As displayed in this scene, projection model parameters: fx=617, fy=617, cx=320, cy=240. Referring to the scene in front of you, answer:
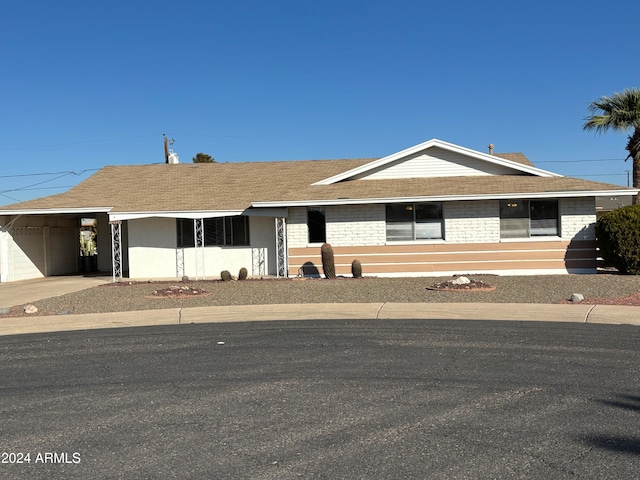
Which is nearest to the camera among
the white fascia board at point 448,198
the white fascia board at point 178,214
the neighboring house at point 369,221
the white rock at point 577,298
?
the white rock at point 577,298

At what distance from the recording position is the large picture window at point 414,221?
2042 cm

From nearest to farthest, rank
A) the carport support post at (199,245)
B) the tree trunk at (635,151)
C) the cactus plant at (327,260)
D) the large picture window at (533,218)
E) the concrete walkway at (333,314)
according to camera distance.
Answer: the concrete walkway at (333,314)
the cactus plant at (327,260)
the large picture window at (533,218)
the carport support post at (199,245)
the tree trunk at (635,151)

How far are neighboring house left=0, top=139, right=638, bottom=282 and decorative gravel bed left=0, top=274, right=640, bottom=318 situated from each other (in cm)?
175

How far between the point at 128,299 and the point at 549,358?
35.9 ft

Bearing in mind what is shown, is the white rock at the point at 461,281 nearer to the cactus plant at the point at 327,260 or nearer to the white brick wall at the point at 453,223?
the white brick wall at the point at 453,223

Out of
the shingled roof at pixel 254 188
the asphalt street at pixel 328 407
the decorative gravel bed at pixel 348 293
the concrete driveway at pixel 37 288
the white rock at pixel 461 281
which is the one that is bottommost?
the asphalt street at pixel 328 407

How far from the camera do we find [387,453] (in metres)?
4.85

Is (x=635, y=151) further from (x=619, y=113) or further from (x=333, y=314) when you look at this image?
(x=333, y=314)

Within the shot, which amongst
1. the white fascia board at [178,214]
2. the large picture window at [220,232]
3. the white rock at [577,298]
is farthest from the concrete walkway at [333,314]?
the large picture window at [220,232]

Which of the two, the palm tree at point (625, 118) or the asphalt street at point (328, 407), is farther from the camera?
the palm tree at point (625, 118)

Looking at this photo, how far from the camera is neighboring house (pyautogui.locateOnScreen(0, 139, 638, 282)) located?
19.8 meters

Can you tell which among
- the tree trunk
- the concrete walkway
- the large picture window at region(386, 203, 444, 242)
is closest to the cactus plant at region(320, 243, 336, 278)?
the large picture window at region(386, 203, 444, 242)

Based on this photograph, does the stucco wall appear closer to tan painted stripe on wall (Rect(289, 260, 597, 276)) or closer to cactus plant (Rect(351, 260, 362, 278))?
tan painted stripe on wall (Rect(289, 260, 597, 276))

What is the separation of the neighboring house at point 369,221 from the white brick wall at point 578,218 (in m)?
0.03
